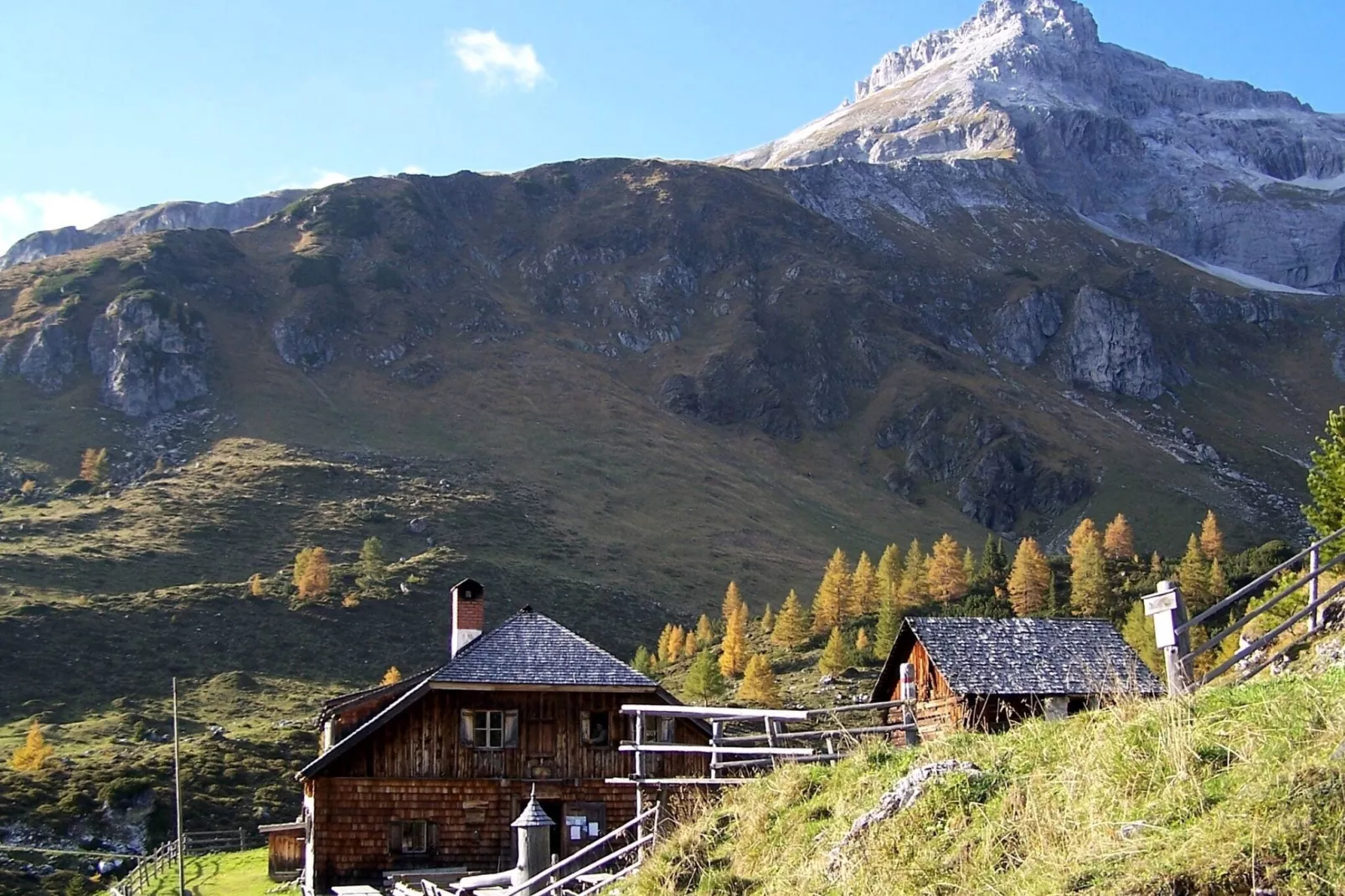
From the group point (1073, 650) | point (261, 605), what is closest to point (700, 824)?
point (1073, 650)

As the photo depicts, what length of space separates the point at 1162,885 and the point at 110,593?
110 metres

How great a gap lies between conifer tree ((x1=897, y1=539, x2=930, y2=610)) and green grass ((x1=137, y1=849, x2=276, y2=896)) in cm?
6760

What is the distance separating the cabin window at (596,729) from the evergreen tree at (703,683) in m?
46.9

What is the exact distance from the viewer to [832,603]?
112 metres

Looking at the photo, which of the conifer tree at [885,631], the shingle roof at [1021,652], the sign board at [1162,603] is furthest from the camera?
the conifer tree at [885,631]

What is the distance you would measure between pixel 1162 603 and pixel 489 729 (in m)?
22.0

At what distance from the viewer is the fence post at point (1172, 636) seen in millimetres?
13391

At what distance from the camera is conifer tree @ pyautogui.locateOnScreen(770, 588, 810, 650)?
4163 inches

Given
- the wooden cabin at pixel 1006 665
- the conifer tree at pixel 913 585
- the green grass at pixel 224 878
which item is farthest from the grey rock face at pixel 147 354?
the wooden cabin at pixel 1006 665

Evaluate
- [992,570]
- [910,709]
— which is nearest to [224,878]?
[910,709]

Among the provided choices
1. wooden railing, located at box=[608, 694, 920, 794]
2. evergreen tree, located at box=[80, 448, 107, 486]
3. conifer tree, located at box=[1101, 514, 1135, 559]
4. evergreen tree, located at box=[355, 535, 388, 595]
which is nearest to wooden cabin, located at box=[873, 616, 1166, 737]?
wooden railing, located at box=[608, 694, 920, 794]

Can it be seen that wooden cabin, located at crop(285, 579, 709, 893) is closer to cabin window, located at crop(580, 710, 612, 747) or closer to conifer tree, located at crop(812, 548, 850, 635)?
cabin window, located at crop(580, 710, 612, 747)

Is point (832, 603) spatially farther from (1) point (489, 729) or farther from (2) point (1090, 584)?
(1) point (489, 729)

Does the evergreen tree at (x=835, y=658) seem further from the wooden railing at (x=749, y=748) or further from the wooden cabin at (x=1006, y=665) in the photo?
the wooden railing at (x=749, y=748)
